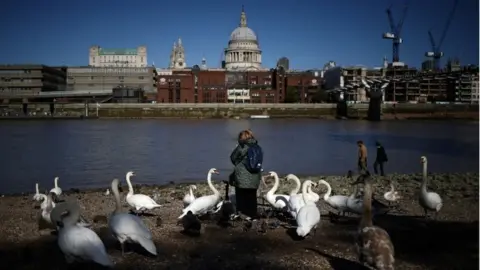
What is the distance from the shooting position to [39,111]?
4812cm

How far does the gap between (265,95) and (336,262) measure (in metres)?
57.6

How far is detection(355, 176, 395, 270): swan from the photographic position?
233 centimetres

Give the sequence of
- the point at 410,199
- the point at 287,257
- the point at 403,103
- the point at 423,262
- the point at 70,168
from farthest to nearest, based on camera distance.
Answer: the point at 403,103, the point at 70,168, the point at 410,199, the point at 287,257, the point at 423,262

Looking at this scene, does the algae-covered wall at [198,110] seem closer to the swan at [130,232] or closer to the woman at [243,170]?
the woman at [243,170]

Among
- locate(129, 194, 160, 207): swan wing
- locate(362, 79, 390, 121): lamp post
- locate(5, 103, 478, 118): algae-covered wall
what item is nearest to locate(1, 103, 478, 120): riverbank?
locate(5, 103, 478, 118): algae-covered wall

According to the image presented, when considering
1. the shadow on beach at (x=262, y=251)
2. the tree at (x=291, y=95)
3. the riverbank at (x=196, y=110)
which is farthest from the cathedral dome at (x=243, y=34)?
the shadow on beach at (x=262, y=251)

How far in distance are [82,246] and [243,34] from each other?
258 ft

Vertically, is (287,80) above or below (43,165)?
above

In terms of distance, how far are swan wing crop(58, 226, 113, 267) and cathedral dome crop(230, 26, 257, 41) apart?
254 feet

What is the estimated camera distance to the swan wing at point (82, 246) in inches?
105

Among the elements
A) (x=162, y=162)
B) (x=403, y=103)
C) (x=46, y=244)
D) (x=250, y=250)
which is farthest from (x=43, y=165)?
(x=403, y=103)

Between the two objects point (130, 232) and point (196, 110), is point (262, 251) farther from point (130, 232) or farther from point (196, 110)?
point (196, 110)

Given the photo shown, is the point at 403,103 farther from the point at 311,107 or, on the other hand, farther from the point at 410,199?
the point at 410,199

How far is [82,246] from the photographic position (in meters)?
2.65
